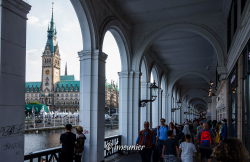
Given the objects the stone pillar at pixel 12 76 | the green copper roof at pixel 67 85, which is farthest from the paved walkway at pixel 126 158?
the green copper roof at pixel 67 85

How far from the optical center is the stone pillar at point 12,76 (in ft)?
13.5

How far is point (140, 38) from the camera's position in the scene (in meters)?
11.3

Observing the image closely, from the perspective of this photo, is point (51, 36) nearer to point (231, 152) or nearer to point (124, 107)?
point (124, 107)

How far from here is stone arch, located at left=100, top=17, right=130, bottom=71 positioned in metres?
8.80

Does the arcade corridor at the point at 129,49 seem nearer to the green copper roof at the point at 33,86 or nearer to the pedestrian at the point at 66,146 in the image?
the pedestrian at the point at 66,146

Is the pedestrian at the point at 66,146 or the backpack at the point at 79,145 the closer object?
the pedestrian at the point at 66,146

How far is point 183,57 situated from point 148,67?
3.54 m

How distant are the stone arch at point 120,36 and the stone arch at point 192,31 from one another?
0.49 meters

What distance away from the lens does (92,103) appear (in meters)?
7.95

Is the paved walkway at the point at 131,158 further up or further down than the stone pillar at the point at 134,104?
further down

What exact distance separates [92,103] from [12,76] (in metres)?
3.83

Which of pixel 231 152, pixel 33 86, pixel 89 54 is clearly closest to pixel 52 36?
pixel 33 86

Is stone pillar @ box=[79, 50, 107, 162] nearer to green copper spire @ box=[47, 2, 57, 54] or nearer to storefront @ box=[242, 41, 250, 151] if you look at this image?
storefront @ box=[242, 41, 250, 151]

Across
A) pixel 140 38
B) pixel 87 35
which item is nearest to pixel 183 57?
pixel 140 38
